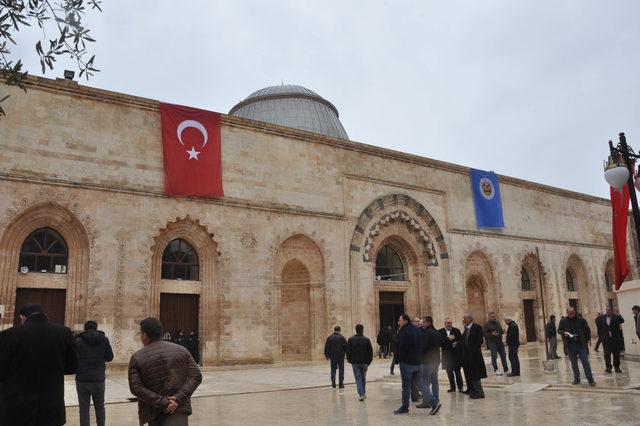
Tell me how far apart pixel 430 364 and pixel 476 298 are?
17898 mm

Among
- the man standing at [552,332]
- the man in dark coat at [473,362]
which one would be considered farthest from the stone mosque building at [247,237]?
the man in dark coat at [473,362]

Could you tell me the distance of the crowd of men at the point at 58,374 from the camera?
4.08 metres

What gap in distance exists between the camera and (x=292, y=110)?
3064 centimetres

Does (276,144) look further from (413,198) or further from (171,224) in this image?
(413,198)

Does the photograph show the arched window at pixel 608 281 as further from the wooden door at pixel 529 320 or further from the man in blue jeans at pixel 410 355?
the man in blue jeans at pixel 410 355

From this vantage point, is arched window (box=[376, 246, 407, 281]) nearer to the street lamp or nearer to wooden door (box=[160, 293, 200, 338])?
wooden door (box=[160, 293, 200, 338])

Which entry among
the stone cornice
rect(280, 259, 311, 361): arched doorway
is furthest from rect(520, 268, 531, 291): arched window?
rect(280, 259, 311, 361): arched doorway

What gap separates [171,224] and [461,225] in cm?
1379

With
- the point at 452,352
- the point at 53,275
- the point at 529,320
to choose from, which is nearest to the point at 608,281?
the point at 529,320

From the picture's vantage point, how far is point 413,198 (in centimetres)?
2345

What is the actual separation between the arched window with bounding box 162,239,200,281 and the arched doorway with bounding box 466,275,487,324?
13.8m

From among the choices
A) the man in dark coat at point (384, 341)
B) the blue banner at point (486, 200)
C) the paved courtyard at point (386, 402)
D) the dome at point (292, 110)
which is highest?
the dome at point (292, 110)

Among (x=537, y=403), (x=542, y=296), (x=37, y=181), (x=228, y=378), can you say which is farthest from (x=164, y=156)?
(x=542, y=296)

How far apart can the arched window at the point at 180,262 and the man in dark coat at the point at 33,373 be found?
12.8m
